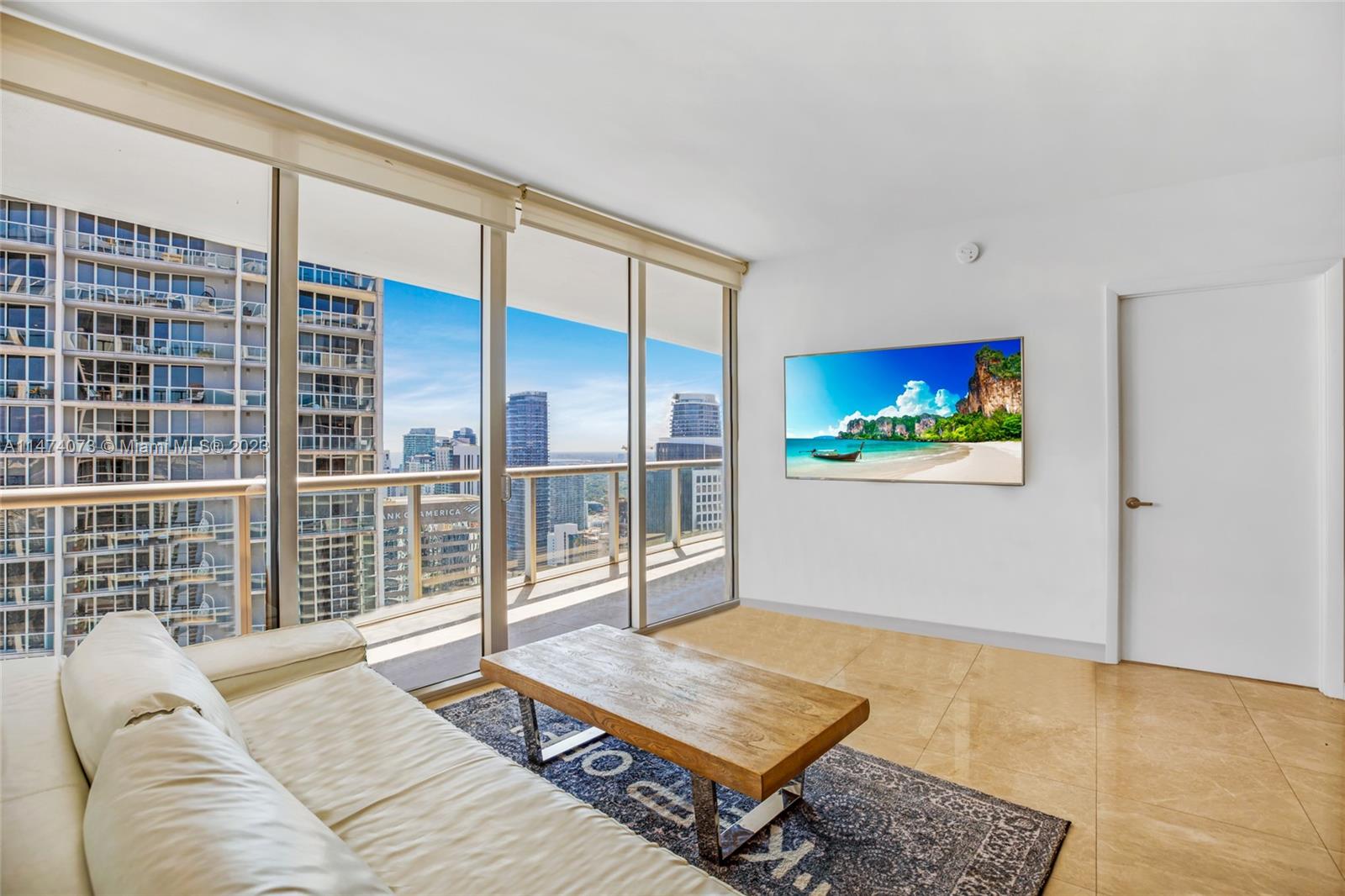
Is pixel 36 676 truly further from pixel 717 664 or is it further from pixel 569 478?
pixel 569 478

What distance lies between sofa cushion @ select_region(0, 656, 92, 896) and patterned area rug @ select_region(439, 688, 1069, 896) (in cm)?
141

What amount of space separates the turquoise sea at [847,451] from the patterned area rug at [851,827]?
2.01m

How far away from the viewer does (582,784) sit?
2238 millimetres

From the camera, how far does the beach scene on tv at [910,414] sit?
Result: 3.70 meters

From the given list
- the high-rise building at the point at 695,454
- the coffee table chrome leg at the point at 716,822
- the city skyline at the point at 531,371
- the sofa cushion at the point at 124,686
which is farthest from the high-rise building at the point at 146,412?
the high-rise building at the point at 695,454

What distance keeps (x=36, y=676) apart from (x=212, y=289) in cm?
150

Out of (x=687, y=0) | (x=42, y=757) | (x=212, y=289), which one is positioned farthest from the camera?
(x=212, y=289)

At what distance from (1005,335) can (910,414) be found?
688 millimetres

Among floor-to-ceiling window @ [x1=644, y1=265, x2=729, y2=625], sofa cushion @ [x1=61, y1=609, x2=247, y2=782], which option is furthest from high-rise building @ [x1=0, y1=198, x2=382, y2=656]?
floor-to-ceiling window @ [x1=644, y1=265, x2=729, y2=625]

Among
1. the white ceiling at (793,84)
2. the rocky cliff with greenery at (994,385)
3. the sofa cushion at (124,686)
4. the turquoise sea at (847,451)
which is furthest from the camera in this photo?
the turquoise sea at (847,451)

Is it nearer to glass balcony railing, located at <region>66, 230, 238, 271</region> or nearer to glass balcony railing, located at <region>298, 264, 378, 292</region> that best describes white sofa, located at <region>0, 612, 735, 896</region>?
glass balcony railing, located at <region>66, 230, 238, 271</region>

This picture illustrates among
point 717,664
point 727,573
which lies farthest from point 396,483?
point 727,573

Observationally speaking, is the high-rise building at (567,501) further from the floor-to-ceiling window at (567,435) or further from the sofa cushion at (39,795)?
the sofa cushion at (39,795)

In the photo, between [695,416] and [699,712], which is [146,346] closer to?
[699,712]
